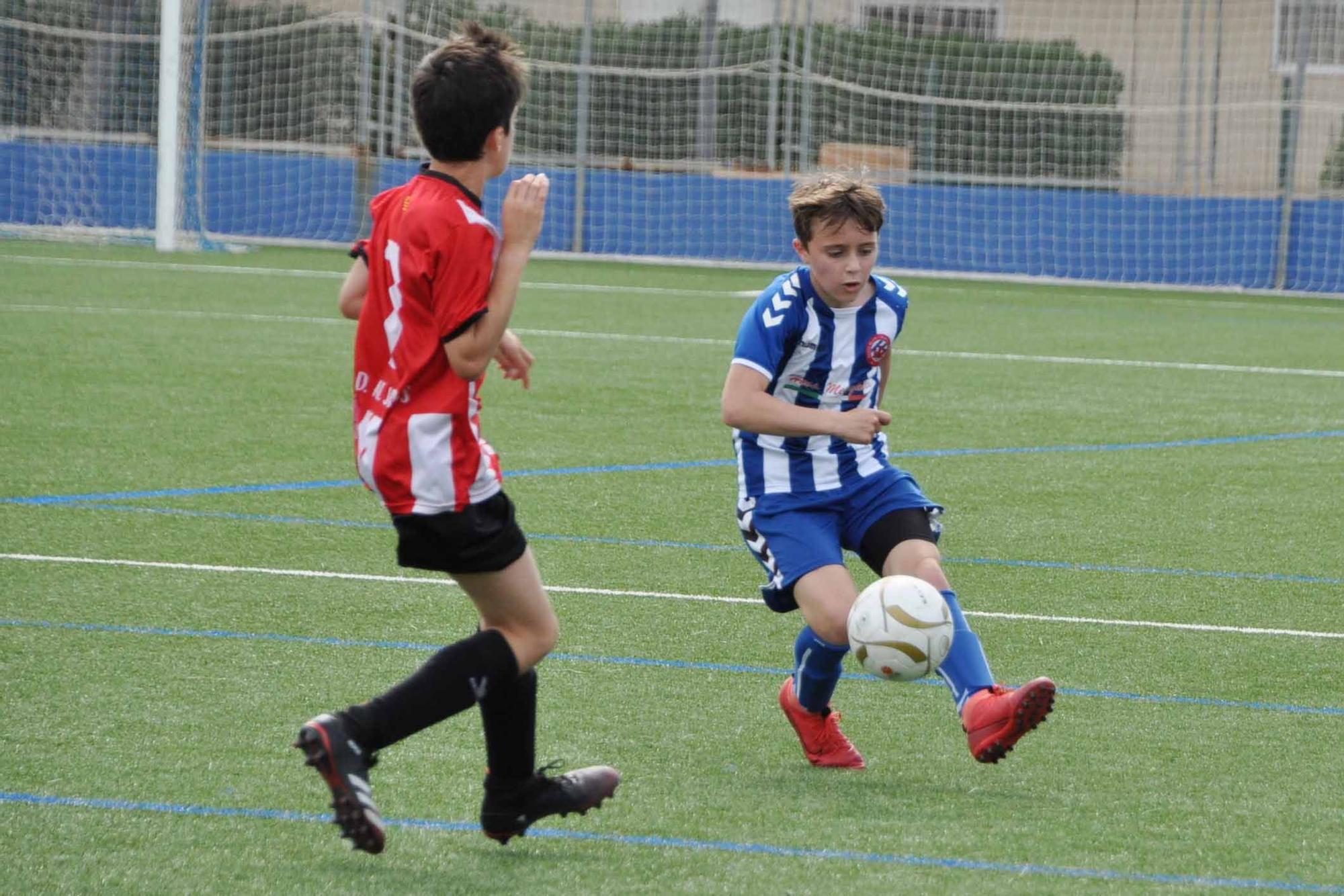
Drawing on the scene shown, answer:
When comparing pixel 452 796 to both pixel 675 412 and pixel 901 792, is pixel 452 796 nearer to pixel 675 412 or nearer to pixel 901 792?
pixel 901 792

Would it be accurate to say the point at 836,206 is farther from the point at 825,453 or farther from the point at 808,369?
the point at 825,453

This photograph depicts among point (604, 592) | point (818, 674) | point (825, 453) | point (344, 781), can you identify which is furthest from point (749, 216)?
point (344, 781)

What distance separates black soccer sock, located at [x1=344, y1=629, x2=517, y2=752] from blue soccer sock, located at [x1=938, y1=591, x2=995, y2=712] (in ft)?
3.21

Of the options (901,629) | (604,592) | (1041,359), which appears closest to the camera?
(901,629)

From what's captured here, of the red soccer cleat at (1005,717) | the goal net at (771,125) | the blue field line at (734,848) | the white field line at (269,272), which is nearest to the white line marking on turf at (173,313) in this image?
the white field line at (269,272)

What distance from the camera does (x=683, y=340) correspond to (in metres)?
12.8

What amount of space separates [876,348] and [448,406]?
135 cm

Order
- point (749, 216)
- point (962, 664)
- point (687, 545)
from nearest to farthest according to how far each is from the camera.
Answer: point (962, 664) < point (687, 545) < point (749, 216)

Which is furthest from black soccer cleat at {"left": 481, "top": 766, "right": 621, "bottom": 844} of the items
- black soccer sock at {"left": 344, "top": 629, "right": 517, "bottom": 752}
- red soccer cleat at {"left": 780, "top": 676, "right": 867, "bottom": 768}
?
red soccer cleat at {"left": 780, "top": 676, "right": 867, "bottom": 768}

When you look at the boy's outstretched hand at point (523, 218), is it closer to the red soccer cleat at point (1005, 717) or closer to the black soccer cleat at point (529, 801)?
the black soccer cleat at point (529, 801)

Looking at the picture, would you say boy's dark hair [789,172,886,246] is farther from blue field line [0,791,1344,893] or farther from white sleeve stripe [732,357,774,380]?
blue field line [0,791,1344,893]

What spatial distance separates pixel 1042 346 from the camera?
42.9 feet

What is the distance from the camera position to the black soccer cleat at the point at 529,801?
127 inches

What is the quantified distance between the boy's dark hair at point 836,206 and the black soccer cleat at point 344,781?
1.54m
